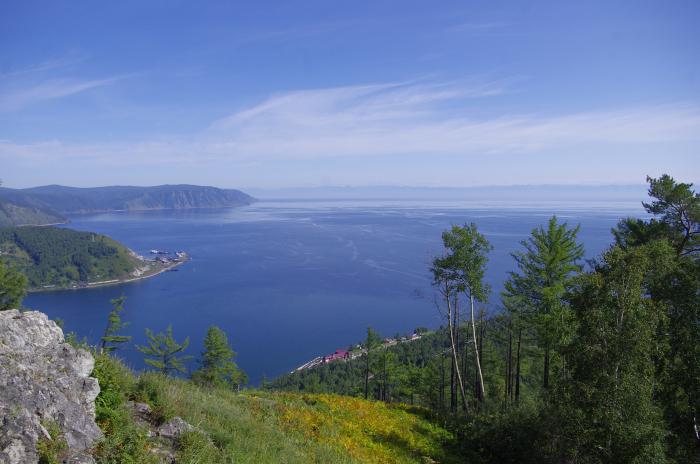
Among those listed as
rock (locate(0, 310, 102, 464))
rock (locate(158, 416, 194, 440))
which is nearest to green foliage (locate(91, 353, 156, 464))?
rock (locate(0, 310, 102, 464))

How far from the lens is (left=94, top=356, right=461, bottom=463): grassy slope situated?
17.4 ft

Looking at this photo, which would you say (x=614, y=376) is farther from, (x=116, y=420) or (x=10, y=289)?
(x=10, y=289)

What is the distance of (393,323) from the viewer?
196 feet

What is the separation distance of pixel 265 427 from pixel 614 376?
6731mm

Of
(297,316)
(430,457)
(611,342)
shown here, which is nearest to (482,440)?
(430,457)

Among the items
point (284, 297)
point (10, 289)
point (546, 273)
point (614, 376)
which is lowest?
point (284, 297)

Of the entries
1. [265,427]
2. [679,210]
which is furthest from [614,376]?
[679,210]

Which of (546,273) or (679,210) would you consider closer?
(679,210)

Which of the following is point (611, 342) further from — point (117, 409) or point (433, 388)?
point (433, 388)

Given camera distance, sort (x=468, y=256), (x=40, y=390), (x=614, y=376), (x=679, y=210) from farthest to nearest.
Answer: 1. (x=468, y=256)
2. (x=679, y=210)
3. (x=614, y=376)
4. (x=40, y=390)

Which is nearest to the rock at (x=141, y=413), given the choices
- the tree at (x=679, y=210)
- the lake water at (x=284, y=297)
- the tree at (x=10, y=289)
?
the tree at (x=679, y=210)

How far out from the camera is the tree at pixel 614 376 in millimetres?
7445

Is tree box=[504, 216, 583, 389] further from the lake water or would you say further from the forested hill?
the forested hill

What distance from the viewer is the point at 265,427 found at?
760 cm
